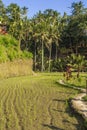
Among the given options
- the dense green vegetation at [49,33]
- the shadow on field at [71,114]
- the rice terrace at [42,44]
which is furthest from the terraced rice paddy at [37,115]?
the dense green vegetation at [49,33]

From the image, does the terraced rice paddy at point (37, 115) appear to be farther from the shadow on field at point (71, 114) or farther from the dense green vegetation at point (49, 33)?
the dense green vegetation at point (49, 33)

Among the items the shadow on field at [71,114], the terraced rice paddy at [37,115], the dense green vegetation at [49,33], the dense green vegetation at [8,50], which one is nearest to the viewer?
the terraced rice paddy at [37,115]

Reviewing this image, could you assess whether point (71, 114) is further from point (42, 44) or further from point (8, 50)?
point (42, 44)

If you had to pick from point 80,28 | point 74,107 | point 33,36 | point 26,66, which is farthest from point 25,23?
point 74,107

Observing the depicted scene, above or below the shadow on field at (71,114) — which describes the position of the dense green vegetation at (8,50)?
above

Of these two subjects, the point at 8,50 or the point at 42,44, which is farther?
the point at 42,44

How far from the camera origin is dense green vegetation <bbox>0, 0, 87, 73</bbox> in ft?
263

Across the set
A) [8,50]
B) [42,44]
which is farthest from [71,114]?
[42,44]

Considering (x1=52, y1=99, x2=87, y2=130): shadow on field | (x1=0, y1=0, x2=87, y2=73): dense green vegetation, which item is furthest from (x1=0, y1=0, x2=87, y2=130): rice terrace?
(x1=52, y1=99, x2=87, y2=130): shadow on field

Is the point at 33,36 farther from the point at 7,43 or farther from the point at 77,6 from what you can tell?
the point at 7,43

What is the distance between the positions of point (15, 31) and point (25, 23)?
3538mm

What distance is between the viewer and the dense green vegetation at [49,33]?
80.2 meters

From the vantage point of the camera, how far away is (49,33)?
82.4m

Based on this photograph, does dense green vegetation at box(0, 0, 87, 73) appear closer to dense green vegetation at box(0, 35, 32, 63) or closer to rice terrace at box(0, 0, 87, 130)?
rice terrace at box(0, 0, 87, 130)
